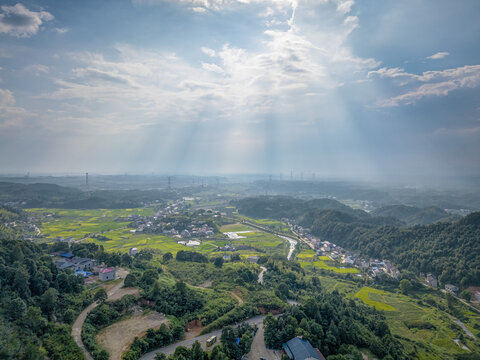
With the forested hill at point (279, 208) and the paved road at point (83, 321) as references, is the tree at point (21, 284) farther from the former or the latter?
the forested hill at point (279, 208)

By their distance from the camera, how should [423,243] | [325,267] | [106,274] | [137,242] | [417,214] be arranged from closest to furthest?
[106,274], [325,267], [423,243], [137,242], [417,214]

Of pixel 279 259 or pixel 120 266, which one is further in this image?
pixel 279 259

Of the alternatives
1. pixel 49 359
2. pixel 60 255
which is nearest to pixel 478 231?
pixel 49 359

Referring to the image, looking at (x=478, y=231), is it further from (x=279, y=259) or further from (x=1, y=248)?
(x=1, y=248)

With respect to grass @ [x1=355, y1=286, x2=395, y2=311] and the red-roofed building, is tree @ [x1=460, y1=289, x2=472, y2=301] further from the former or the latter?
the red-roofed building

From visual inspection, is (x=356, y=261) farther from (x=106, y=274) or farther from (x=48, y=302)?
(x=48, y=302)

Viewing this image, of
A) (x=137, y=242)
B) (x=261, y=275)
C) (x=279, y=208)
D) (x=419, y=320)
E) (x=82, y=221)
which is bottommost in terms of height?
(x=419, y=320)

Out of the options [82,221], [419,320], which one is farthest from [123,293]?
[82,221]
